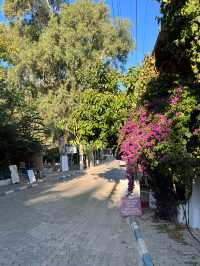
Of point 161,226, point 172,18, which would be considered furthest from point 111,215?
point 172,18

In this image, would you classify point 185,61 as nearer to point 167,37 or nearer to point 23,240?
point 167,37

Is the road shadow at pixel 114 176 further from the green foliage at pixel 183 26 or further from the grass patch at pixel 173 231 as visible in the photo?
the green foliage at pixel 183 26

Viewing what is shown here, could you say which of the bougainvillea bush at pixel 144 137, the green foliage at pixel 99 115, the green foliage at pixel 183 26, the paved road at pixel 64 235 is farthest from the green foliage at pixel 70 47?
the green foliage at pixel 183 26

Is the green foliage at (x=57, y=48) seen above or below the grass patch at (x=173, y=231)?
above

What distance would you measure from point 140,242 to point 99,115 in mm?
7490

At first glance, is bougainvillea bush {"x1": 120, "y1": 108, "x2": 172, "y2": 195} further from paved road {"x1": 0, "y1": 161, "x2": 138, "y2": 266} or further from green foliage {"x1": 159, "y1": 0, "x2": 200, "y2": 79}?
paved road {"x1": 0, "y1": 161, "x2": 138, "y2": 266}

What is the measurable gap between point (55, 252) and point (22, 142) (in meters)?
24.2

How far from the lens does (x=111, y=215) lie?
1502 centimetres

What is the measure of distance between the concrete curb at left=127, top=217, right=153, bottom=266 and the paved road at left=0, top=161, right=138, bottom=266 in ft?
0.52

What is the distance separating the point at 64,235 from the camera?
36.4 ft

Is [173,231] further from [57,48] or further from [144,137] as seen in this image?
[57,48]

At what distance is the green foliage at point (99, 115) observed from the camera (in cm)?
1652

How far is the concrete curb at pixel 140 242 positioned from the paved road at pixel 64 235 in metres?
0.16

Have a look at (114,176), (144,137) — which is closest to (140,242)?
(144,137)
